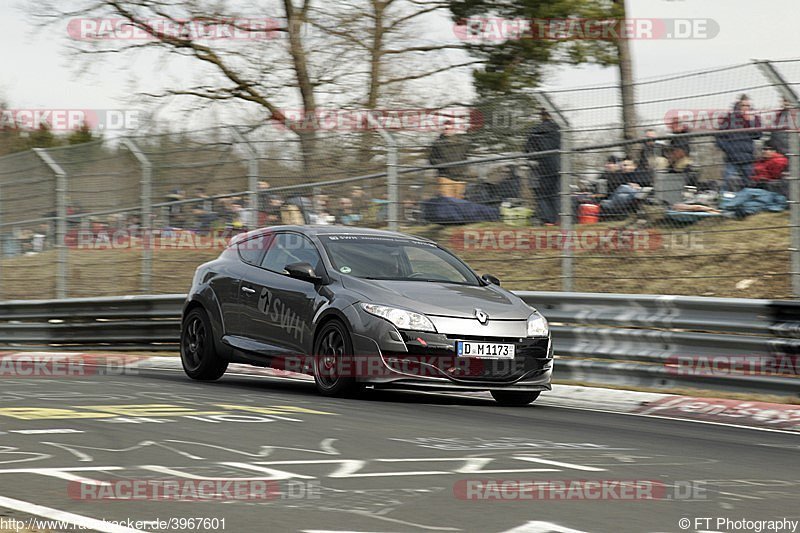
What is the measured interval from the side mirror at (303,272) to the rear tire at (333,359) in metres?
0.46

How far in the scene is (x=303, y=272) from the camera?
35.4 feet

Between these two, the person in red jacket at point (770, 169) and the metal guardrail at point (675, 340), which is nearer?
the metal guardrail at point (675, 340)

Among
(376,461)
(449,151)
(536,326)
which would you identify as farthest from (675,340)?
(376,461)

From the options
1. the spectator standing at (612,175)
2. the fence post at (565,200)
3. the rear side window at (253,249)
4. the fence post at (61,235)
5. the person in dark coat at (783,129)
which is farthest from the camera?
the fence post at (61,235)

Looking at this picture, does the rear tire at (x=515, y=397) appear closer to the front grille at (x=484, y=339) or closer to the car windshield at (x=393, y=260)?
the front grille at (x=484, y=339)

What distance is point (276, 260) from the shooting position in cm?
1175

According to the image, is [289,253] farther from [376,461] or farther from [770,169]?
[376,461]

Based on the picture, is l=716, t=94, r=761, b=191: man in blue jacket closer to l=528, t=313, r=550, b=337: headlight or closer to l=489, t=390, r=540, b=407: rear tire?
l=528, t=313, r=550, b=337: headlight

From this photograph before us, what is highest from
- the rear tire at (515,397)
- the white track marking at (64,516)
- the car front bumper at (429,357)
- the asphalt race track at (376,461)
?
the car front bumper at (429,357)

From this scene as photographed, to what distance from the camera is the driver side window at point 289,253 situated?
11.4 m

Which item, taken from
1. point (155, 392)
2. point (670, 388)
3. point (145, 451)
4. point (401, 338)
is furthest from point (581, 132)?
point (145, 451)

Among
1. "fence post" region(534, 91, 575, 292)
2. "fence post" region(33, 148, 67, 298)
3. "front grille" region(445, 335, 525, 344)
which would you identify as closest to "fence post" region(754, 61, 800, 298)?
"fence post" region(534, 91, 575, 292)

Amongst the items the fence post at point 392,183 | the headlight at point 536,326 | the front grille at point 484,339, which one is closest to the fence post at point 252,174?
the fence post at point 392,183

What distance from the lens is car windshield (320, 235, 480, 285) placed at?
11.1 m
